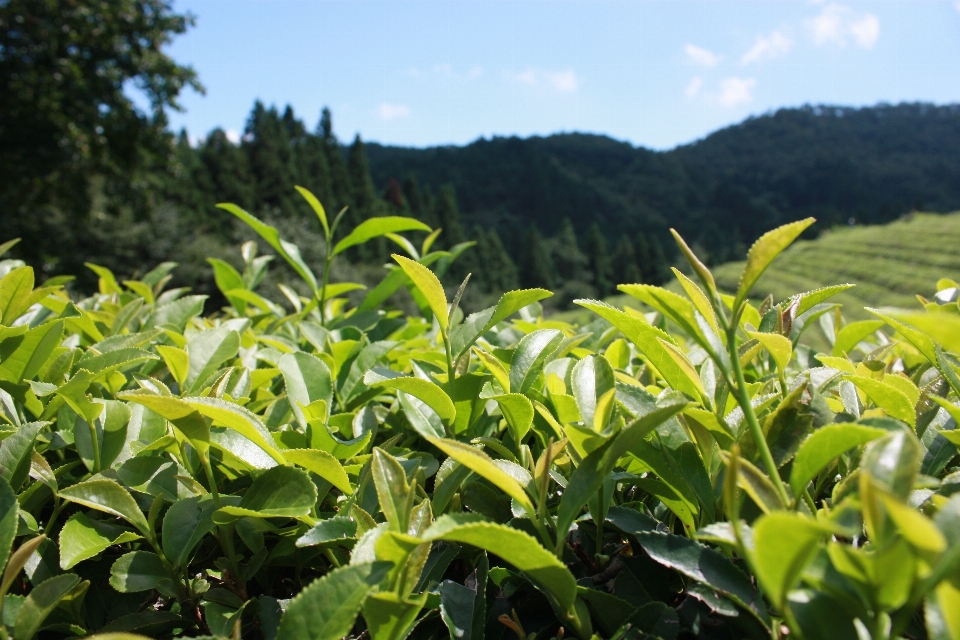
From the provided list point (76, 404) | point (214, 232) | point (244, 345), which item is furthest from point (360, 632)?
point (214, 232)

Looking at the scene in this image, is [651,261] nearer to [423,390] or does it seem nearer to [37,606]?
[423,390]

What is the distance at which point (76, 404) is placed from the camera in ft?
2.31

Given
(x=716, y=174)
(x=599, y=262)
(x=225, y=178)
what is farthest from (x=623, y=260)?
(x=716, y=174)

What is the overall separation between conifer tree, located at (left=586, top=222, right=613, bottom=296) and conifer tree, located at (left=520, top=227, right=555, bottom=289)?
Result: 4.06 m

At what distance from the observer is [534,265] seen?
149 ft

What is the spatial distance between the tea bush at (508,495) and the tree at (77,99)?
13676 millimetres

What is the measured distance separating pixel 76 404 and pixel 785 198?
75050mm

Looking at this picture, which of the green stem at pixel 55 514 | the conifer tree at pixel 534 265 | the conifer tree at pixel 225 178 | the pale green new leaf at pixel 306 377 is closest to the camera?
the green stem at pixel 55 514

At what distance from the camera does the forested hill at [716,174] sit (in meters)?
60.9

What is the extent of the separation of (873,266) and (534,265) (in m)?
26.4

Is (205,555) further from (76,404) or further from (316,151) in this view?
(316,151)

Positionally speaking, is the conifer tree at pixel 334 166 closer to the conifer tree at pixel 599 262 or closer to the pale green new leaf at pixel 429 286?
the conifer tree at pixel 599 262

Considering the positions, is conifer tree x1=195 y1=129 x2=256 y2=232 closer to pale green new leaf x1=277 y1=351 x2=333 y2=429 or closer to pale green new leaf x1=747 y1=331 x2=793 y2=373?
pale green new leaf x1=277 y1=351 x2=333 y2=429

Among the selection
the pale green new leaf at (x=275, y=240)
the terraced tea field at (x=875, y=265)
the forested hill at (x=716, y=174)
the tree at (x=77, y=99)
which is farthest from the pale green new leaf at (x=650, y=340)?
the forested hill at (x=716, y=174)
